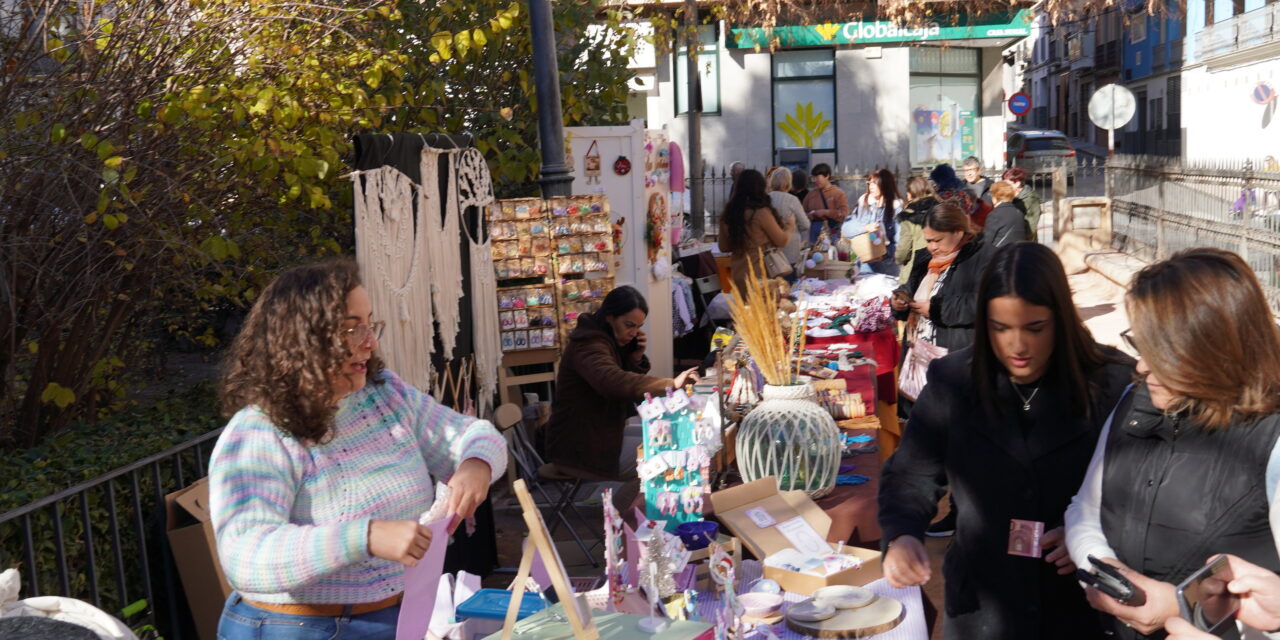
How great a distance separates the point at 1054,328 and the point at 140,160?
3.57m

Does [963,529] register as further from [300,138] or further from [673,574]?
[300,138]

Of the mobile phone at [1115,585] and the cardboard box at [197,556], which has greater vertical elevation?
the mobile phone at [1115,585]

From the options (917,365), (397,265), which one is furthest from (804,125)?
(397,265)

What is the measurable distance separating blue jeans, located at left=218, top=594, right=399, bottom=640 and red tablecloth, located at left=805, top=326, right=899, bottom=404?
4.49 meters

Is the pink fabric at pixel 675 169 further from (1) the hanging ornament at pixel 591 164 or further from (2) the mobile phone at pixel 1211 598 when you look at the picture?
(2) the mobile phone at pixel 1211 598

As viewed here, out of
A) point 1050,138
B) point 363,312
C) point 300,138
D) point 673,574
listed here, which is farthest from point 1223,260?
point 1050,138

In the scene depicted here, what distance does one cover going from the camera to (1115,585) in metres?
2.07

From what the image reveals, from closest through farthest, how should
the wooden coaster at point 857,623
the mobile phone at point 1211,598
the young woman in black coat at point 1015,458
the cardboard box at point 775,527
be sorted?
the mobile phone at point 1211,598, the young woman in black coat at point 1015,458, the wooden coaster at point 857,623, the cardboard box at point 775,527

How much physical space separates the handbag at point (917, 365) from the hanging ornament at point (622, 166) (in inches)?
109

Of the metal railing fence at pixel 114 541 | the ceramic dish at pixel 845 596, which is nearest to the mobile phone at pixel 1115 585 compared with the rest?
the ceramic dish at pixel 845 596

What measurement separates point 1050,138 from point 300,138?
96.7ft

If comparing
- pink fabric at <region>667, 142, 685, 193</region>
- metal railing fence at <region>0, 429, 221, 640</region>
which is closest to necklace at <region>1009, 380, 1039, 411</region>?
metal railing fence at <region>0, 429, 221, 640</region>

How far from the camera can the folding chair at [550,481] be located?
5566mm

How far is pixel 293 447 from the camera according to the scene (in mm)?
2312
